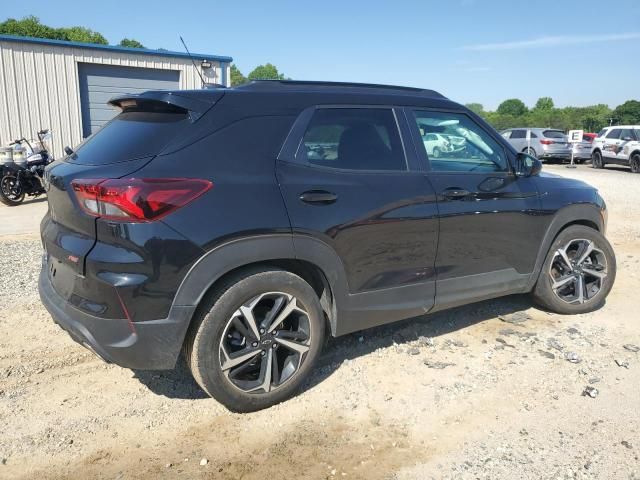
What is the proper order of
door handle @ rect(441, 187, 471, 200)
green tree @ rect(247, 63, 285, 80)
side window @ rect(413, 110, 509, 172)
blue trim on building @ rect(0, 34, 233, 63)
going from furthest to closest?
green tree @ rect(247, 63, 285, 80)
blue trim on building @ rect(0, 34, 233, 63)
side window @ rect(413, 110, 509, 172)
door handle @ rect(441, 187, 471, 200)

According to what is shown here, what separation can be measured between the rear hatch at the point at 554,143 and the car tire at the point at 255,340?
22577 millimetres

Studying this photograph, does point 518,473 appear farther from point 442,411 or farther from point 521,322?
point 521,322

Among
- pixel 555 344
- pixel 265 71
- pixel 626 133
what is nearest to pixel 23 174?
pixel 555 344

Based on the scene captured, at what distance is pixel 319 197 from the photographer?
3092mm

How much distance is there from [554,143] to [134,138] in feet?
76.7

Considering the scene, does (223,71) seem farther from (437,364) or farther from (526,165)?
(437,364)

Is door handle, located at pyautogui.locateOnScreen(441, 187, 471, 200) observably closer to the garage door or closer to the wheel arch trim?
the wheel arch trim

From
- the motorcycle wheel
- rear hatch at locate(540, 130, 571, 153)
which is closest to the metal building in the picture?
the motorcycle wheel

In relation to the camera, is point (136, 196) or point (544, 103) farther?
point (544, 103)

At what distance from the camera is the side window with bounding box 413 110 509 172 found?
148 inches

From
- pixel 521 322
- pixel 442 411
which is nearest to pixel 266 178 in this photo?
pixel 442 411

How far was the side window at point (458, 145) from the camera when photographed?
3.76 metres

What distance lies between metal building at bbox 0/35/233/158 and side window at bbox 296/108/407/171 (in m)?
10.7

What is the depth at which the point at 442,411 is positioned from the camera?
318 cm
